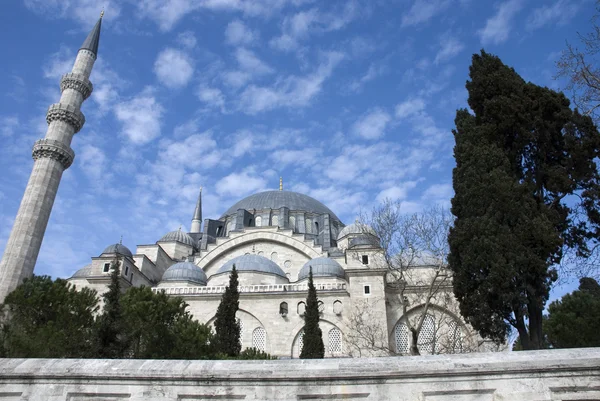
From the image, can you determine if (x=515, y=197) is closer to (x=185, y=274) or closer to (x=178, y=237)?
(x=185, y=274)

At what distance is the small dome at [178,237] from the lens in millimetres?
36938

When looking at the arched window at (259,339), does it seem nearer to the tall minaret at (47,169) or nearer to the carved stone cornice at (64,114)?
the tall minaret at (47,169)

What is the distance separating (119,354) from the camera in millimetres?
14305

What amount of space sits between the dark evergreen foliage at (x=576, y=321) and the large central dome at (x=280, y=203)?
22.0 meters

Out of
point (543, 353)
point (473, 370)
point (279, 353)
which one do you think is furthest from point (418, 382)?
point (279, 353)

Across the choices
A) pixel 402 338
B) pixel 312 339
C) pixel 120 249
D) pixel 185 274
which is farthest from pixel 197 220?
pixel 312 339

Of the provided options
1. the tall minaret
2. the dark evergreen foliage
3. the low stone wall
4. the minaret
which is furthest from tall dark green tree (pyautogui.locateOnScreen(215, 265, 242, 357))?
the minaret

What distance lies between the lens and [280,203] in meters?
40.0

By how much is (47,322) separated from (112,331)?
3.71m

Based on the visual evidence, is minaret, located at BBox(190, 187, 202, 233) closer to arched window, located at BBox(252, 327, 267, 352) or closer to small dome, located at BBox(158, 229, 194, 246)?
small dome, located at BBox(158, 229, 194, 246)

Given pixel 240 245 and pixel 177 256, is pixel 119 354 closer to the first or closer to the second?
pixel 240 245

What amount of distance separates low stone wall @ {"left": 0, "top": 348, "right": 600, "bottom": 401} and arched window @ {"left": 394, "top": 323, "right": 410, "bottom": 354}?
2048 centimetres

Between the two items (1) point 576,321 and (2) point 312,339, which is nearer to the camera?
(1) point 576,321

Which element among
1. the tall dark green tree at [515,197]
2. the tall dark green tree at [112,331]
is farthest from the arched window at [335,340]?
the tall dark green tree at [515,197]
